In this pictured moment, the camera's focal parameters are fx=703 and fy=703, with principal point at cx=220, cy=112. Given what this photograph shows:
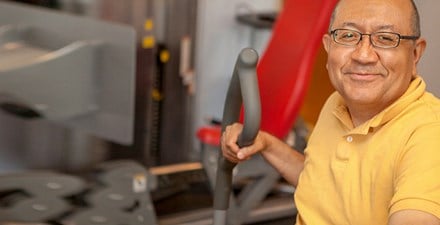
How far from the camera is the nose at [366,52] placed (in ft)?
4.61

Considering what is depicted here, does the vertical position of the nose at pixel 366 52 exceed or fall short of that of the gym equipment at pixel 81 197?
it exceeds it

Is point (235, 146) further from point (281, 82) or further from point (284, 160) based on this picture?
point (281, 82)

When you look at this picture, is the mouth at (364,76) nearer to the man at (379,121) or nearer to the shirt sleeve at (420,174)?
the man at (379,121)

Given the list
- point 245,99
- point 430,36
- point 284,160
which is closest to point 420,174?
point 245,99

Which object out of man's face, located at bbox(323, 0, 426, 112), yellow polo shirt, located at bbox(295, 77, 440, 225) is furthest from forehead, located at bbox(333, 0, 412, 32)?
yellow polo shirt, located at bbox(295, 77, 440, 225)

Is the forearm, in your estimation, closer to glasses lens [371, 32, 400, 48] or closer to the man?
the man

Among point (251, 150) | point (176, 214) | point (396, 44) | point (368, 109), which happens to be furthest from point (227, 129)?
point (176, 214)

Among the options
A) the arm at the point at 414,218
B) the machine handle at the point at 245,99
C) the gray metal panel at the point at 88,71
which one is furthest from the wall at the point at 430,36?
the gray metal panel at the point at 88,71

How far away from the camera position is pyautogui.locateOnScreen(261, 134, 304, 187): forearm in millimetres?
1829

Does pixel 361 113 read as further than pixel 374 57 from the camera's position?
Yes

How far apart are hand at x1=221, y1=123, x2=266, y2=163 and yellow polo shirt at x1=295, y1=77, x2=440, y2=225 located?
0.16m

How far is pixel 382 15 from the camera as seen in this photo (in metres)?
1.41

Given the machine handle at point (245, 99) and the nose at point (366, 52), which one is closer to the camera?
the nose at point (366, 52)

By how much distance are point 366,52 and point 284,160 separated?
0.51 m
